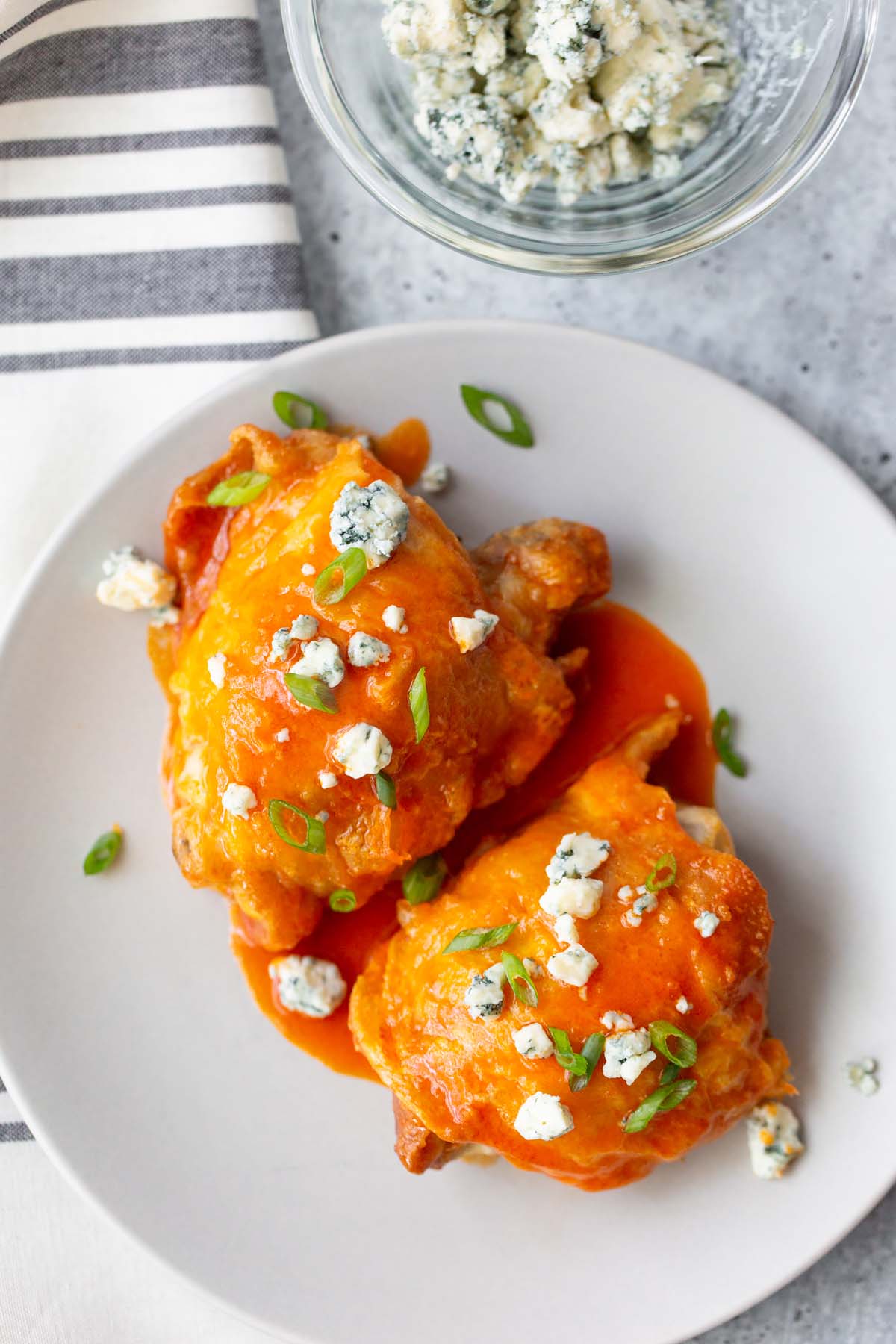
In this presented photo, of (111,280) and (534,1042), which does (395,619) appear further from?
(111,280)

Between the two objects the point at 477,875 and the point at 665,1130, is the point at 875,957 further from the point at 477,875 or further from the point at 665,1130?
the point at 477,875

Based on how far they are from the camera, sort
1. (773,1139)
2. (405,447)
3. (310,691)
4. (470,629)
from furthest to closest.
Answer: (405,447), (773,1139), (470,629), (310,691)

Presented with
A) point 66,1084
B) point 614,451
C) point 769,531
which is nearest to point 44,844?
point 66,1084

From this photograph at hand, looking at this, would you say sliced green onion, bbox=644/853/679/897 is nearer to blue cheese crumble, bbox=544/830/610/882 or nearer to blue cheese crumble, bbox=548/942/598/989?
blue cheese crumble, bbox=544/830/610/882

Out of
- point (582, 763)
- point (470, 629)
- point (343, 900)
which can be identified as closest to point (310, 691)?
point (470, 629)

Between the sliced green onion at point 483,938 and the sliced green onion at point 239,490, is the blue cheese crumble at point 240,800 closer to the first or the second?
the sliced green onion at point 483,938

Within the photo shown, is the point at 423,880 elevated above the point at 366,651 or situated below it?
below

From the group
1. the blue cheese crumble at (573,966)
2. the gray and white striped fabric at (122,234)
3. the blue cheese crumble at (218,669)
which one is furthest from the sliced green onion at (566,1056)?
the gray and white striped fabric at (122,234)
